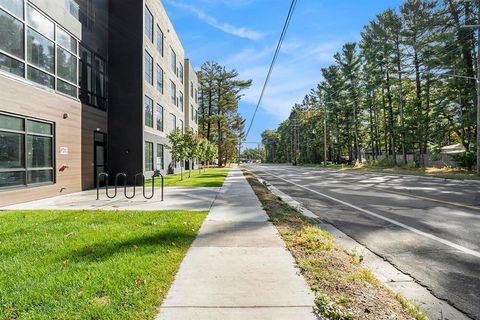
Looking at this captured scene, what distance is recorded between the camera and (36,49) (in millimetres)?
12148

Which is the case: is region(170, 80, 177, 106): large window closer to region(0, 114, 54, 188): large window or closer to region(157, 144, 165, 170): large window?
region(157, 144, 165, 170): large window

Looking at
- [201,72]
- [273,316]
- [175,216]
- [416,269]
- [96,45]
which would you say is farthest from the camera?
[201,72]

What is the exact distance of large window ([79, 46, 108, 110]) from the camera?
52.1ft

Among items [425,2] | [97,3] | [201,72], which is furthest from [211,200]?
[201,72]

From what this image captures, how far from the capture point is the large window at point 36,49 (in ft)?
34.8

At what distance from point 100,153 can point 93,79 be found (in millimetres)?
4039

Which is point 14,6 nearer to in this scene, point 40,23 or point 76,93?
point 40,23

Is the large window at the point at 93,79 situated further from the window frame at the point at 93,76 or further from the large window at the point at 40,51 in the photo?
the large window at the point at 40,51

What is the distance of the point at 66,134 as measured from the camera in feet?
45.5

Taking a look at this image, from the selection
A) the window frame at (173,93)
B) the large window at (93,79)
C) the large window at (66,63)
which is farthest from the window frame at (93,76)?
the window frame at (173,93)

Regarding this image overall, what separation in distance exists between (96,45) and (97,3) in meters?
2.51

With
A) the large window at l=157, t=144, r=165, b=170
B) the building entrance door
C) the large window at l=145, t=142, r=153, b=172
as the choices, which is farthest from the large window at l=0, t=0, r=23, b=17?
the large window at l=157, t=144, r=165, b=170

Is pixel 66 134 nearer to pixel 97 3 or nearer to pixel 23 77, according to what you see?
pixel 23 77

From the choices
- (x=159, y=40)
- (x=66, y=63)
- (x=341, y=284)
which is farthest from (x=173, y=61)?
(x=341, y=284)
